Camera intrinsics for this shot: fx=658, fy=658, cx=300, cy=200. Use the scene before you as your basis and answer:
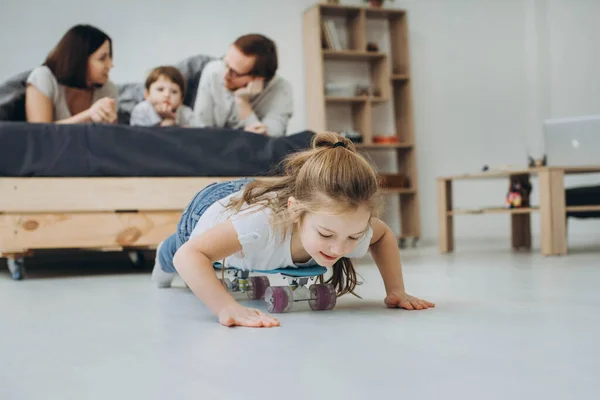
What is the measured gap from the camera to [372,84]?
207 inches

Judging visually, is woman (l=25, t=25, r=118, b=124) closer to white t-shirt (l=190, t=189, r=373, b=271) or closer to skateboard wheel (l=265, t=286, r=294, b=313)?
white t-shirt (l=190, t=189, r=373, b=271)

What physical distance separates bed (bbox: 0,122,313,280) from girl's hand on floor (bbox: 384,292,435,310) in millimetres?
1083

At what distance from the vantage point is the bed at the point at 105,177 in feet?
8.22

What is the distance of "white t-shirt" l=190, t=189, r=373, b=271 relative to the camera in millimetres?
1468

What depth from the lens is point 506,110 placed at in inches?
223

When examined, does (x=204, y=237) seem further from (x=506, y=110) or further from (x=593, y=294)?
(x=506, y=110)

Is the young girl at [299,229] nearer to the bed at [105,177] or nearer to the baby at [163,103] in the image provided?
the bed at [105,177]

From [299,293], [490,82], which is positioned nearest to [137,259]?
[299,293]

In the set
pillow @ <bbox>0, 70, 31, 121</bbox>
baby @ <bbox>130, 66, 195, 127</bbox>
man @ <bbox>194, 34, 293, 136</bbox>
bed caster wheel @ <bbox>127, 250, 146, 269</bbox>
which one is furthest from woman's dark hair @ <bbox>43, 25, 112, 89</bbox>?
bed caster wheel @ <bbox>127, 250, 146, 269</bbox>

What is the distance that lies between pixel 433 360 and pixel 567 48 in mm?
5234

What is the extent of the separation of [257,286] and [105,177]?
Result: 1.04 meters

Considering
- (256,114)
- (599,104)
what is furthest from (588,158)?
(599,104)

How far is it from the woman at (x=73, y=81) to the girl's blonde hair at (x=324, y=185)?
1.49m

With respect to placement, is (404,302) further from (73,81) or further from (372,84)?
(372,84)
